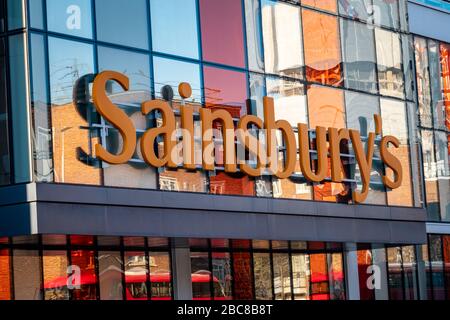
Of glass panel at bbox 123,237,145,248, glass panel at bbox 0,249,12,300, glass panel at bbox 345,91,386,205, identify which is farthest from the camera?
glass panel at bbox 345,91,386,205

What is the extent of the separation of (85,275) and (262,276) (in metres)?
7.39

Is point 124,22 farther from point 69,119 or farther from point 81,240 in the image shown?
point 81,240

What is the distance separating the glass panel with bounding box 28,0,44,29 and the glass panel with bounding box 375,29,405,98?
13.0 m

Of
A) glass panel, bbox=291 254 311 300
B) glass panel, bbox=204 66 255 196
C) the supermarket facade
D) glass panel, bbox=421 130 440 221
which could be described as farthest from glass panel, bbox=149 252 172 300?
glass panel, bbox=421 130 440 221

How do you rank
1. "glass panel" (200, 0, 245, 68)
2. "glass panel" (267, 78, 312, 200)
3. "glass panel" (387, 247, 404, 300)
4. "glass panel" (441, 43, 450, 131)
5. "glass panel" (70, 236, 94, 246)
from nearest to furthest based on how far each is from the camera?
"glass panel" (70, 236, 94, 246) → "glass panel" (200, 0, 245, 68) → "glass panel" (267, 78, 312, 200) → "glass panel" (387, 247, 404, 300) → "glass panel" (441, 43, 450, 131)

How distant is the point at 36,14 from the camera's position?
25828mm

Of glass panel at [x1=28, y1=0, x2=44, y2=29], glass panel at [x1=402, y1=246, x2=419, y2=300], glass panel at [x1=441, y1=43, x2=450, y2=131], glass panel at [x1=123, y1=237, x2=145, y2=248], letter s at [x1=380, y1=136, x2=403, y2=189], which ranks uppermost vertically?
glass panel at [x1=441, y1=43, x2=450, y2=131]

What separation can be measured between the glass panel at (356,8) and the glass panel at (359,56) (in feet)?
0.80

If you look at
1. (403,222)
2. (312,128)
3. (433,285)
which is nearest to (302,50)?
(312,128)

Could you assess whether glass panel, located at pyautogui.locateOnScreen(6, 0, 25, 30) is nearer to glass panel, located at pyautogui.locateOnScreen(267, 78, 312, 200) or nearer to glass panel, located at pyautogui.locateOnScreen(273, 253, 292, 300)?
glass panel, located at pyautogui.locateOnScreen(267, 78, 312, 200)

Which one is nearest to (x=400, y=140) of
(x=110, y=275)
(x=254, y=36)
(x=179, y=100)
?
(x=254, y=36)

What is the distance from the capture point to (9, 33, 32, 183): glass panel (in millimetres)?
25500

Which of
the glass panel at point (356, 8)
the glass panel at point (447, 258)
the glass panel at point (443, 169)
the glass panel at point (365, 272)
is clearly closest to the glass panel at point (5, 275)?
the glass panel at point (356, 8)

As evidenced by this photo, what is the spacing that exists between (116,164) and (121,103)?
1500 mm
